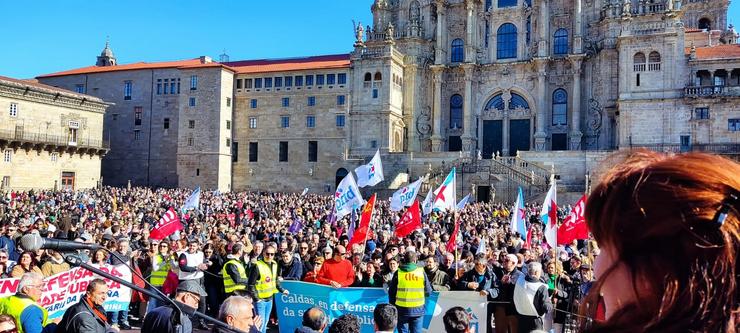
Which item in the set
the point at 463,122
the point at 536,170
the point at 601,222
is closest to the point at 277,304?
the point at 601,222

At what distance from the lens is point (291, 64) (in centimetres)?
5766

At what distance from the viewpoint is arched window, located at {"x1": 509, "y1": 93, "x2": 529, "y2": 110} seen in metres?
52.5

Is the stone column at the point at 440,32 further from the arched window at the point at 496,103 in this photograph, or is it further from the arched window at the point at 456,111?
the arched window at the point at 496,103

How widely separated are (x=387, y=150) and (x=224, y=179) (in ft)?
55.4

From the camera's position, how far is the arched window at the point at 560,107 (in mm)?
50938

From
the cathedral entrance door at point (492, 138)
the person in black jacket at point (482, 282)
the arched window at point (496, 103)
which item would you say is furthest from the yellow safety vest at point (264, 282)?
the arched window at point (496, 103)

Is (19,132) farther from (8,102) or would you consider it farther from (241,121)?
(241,121)

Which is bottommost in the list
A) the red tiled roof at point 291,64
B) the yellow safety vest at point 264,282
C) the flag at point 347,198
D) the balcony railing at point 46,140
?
the yellow safety vest at point 264,282

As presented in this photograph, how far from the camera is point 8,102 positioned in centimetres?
4775

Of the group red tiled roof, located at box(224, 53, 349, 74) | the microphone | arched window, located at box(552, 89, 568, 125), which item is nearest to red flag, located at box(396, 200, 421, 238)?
the microphone

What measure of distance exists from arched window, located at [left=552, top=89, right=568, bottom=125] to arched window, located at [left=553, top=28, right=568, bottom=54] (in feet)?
11.3

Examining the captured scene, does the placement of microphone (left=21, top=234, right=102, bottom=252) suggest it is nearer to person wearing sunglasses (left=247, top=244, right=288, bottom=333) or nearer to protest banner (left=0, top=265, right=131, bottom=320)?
protest banner (left=0, top=265, right=131, bottom=320)

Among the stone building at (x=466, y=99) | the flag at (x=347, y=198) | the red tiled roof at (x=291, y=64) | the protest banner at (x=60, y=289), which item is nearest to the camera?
the protest banner at (x=60, y=289)

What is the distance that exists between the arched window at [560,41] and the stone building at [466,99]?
87mm
